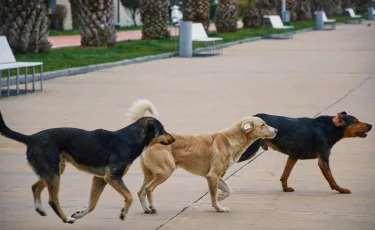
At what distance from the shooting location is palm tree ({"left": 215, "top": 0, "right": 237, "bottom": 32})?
46.8 meters

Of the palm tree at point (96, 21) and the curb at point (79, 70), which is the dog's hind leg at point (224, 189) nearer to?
the curb at point (79, 70)

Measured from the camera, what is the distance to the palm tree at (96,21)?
33062mm

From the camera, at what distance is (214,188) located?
923 centimetres

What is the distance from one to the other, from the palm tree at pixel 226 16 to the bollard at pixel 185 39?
14.3m

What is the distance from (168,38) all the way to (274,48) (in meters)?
4.50

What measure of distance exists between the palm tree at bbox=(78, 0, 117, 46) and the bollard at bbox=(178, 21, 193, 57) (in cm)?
249

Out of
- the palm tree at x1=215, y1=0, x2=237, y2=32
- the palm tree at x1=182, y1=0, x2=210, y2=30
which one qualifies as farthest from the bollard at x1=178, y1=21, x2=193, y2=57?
the palm tree at x1=215, y1=0, x2=237, y2=32

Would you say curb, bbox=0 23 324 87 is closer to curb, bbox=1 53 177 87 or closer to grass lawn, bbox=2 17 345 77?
curb, bbox=1 53 177 87

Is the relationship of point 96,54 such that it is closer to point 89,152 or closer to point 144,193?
point 144,193

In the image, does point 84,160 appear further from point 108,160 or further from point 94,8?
point 94,8

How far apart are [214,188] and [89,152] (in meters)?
1.35

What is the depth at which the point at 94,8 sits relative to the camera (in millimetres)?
33031

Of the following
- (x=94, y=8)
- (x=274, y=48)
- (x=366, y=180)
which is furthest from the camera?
(x=274, y=48)

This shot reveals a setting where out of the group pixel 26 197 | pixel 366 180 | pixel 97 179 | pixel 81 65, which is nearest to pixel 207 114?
pixel 366 180
